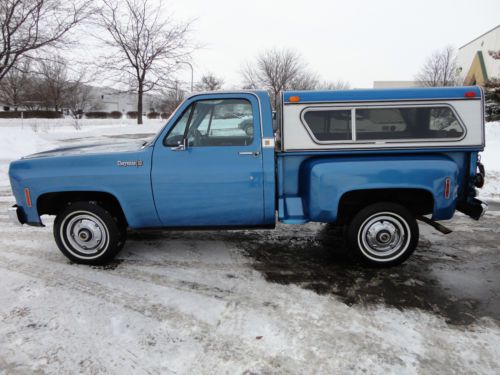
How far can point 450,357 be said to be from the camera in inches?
101

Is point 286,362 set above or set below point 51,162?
below

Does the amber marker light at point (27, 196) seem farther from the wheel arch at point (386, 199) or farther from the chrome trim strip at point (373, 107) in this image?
the wheel arch at point (386, 199)

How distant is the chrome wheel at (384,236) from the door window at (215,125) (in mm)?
1667

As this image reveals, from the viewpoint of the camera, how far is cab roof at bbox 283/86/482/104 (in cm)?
374

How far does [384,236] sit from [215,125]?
2279 mm

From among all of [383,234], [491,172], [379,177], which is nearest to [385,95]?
[379,177]

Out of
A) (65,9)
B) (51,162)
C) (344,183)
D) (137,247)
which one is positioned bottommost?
(137,247)

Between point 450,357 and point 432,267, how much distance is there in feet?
5.44

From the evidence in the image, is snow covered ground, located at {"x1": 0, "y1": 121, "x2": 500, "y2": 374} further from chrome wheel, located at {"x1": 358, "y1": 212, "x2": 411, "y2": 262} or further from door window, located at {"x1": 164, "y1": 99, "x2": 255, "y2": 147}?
door window, located at {"x1": 164, "y1": 99, "x2": 255, "y2": 147}

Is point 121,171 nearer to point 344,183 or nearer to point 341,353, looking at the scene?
point 344,183

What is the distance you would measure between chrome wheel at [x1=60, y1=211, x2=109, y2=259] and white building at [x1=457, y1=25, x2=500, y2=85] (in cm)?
4024

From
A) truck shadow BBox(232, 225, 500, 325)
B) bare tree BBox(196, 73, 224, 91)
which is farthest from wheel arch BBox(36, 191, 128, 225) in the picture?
bare tree BBox(196, 73, 224, 91)

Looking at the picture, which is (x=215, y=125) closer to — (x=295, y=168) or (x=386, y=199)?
(x=295, y=168)

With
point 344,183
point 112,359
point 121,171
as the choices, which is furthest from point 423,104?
point 112,359
